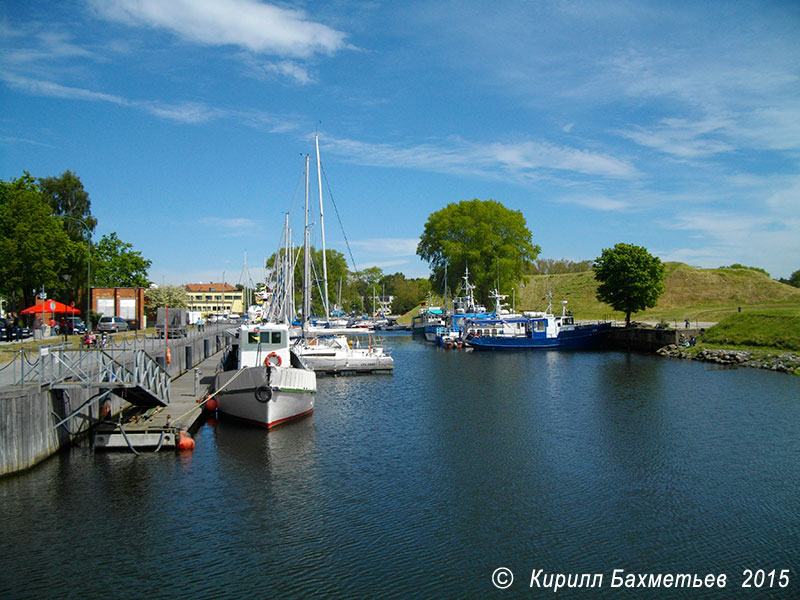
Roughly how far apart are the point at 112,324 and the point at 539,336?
41.3 m

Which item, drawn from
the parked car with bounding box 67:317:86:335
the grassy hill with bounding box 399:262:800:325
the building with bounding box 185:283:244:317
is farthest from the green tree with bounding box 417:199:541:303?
the building with bounding box 185:283:244:317

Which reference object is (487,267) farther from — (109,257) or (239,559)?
(239,559)

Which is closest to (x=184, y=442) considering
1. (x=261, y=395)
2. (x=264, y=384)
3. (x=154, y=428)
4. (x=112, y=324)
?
(x=154, y=428)

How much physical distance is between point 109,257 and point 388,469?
63.8 m

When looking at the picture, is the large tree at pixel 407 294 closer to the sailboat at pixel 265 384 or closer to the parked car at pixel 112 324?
the parked car at pixel 112 324

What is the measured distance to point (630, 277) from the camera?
234ft

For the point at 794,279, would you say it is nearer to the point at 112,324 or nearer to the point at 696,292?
the point at 696,292

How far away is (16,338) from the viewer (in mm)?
43688

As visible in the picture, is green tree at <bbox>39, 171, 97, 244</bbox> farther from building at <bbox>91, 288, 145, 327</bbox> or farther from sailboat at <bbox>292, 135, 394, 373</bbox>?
sailboat at <bbox>292, 135, 394, 373</bbox>

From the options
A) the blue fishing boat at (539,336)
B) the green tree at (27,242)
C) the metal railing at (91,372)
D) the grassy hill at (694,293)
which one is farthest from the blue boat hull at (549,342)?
the metal railing at (91,372)

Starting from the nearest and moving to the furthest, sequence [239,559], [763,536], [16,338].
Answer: [239,559] < [763,536] < [16,338]

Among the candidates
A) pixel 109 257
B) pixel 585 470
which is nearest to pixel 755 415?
pixel 585 470

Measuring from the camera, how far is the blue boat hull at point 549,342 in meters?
68.6
